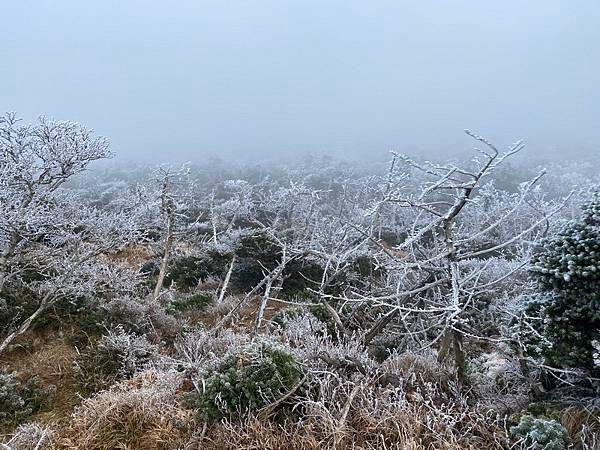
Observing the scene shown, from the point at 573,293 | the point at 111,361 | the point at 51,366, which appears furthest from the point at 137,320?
the point at 573,293

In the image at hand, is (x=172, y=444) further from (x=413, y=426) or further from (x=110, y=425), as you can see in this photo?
(x=413, y=426)

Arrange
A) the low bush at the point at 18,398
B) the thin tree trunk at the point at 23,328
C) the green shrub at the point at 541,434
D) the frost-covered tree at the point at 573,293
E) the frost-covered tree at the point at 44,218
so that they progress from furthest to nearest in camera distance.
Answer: the frost-covered tree at the point at 44,218, the thin tree trunk at the point at 23,328, the low bush at the point at 18,398, the frost-covered tree at the point at 573,293, the green shrub at the point at 541,434

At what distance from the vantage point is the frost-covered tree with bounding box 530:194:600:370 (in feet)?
11.1

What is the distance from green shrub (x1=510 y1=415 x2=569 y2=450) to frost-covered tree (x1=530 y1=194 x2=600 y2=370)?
65cm

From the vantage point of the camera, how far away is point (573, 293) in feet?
11.4

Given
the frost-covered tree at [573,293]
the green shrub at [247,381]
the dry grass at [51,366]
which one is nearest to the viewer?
the frost-covered tree at [573,293]

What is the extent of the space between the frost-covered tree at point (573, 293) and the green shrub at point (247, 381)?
7.08ft

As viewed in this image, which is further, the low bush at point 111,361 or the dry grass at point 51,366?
the low bush at point 111,361

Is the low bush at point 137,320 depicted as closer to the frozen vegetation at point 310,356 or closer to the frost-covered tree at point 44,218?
the frozen vegetation at point 310,356

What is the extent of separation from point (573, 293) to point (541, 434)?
3.65 ft

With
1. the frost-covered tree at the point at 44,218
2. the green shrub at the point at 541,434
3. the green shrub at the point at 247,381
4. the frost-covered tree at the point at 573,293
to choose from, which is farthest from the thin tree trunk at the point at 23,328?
the frost-covered tree at the point at 573,293

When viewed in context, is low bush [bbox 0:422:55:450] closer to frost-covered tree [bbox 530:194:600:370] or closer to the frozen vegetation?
the frozen vegetation

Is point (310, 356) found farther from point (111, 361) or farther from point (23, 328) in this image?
point (23, 328)

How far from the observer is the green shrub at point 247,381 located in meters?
3.77
